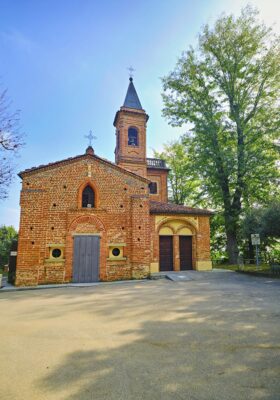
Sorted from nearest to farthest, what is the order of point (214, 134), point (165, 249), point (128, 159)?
point (165, 249) < point (214, 134) < point (128, 159)

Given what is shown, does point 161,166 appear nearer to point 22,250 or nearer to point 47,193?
point 47,193

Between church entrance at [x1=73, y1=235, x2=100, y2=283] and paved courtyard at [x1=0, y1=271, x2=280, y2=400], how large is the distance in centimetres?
532

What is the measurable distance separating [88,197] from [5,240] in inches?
775

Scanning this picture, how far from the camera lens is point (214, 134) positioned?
59.9ft

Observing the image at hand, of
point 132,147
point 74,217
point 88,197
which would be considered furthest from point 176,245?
point 132,147

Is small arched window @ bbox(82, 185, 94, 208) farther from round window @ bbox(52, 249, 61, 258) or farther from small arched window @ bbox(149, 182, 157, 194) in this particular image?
small arched window @ bbox(149, 182, 157, 194)

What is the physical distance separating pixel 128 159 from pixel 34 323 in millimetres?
19429

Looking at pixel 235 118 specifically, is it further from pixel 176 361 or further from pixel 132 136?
pixel 176 361

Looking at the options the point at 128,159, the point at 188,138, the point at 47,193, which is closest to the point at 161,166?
the point at 128,159

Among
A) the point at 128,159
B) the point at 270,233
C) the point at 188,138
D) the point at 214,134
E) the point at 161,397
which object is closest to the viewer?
the point at 161,397

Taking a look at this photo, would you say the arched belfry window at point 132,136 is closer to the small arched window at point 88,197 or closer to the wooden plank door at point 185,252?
the small arched window at point 88,197

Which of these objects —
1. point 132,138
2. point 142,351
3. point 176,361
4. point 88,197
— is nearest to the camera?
point 176,361

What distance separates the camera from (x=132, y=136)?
80.5ft

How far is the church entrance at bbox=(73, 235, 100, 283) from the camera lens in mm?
12836
